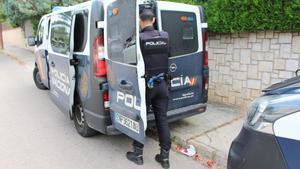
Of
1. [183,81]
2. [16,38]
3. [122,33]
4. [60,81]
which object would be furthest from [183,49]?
[16,38]

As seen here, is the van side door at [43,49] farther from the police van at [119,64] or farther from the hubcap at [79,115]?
the hubcap at [79,115]

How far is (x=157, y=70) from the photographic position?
11.4 ft

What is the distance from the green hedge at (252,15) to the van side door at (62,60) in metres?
2.86

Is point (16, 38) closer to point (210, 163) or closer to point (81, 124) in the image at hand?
point (81, 124)

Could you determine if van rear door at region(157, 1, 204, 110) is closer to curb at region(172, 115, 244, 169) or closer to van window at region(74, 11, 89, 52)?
curb at region(172, 115, 244, 169)

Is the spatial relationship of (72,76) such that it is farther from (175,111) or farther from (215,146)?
(215,146)

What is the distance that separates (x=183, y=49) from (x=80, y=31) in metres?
1.54

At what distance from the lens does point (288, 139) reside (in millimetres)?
1894

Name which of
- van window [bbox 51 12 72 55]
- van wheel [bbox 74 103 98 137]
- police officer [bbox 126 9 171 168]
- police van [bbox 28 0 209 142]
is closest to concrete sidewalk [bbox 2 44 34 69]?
van window [bbox 51 12 72 55]

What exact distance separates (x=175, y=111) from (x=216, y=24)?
7.65ft

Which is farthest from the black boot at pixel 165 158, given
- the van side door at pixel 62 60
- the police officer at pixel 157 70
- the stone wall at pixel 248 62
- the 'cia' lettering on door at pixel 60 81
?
the stone wall at pixel 248 62

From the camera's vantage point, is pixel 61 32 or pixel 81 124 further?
pixel 61 32

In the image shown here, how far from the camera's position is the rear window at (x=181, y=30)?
4.18 metres

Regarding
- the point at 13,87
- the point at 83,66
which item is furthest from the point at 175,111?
the point at 13,87
